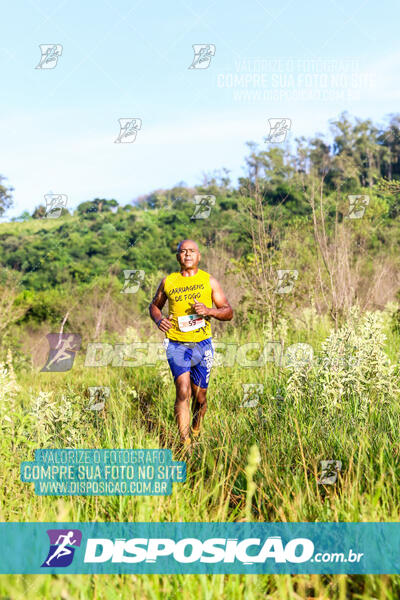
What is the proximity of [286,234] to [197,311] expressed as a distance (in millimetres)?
6064

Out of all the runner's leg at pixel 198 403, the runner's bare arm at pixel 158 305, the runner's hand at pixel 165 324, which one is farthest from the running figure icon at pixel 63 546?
the runner's bare arm at pixel 158 305

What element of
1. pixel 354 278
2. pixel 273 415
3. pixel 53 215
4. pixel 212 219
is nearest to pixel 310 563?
pixel 273 415

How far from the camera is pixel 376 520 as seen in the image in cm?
255

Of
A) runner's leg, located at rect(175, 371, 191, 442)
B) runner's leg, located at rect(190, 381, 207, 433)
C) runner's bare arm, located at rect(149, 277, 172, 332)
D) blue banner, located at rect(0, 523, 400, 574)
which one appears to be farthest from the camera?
runner's bare arm, located at rect(149, 277, 172, 332)

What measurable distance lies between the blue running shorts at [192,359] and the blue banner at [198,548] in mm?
2075

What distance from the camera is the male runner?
475 centimetres

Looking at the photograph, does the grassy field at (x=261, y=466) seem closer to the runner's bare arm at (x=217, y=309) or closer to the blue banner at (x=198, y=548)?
the blue banner at (x=198, y=548)

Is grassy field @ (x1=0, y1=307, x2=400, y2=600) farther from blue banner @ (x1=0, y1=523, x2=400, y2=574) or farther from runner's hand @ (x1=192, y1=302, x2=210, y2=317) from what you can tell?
runner's hand @ (x1=192, y1=302, x2=210, y2=317)

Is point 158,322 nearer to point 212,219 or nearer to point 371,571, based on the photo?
point 371,571

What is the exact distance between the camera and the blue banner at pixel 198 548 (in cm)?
242

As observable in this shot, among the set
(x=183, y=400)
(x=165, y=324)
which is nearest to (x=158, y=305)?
(x=165, y=324)

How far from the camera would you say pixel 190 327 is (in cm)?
479

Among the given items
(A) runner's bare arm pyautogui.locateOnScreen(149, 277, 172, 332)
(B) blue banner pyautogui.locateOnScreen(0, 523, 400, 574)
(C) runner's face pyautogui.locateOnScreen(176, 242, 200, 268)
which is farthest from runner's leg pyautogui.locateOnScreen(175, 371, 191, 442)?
(B) blue banner pyautogui.locateOnScreen(0, 523, 400, 574)

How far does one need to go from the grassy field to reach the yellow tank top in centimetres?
85
